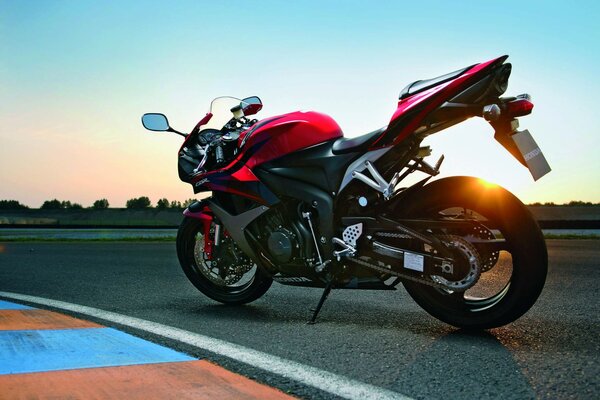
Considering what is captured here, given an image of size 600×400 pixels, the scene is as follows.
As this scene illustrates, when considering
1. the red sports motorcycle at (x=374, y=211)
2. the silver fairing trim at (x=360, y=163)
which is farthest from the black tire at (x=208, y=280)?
the silver fairing trim at (x=360, y=163)

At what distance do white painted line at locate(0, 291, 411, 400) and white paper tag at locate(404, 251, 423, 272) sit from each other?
108 cm

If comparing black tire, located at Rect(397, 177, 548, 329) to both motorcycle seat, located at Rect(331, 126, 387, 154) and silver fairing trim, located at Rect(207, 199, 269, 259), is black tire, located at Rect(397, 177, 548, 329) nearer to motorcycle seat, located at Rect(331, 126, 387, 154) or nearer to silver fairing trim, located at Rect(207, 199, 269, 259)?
motorcycle seat, located at Rect(331, 126, 387, 154)

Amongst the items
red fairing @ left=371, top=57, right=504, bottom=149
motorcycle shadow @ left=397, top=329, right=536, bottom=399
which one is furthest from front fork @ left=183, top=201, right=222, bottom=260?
motorcycle shadow @ left=397, top=329, right=536, bottom=399

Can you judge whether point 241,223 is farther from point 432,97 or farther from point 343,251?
point 432,97

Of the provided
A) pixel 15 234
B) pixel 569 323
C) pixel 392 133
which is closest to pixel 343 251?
pixel 392 133

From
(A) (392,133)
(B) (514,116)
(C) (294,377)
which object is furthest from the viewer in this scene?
(A) (392,133)

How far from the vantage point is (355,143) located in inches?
150

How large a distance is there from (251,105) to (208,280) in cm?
144

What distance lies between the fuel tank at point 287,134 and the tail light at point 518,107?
1.14 m

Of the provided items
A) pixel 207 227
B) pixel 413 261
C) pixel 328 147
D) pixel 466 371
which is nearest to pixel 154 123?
pixel 207 227

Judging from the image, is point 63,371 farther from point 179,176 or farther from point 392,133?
point 179,176

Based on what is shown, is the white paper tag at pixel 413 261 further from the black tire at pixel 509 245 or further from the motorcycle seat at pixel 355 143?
the motorcycle seat at pixel 355 143

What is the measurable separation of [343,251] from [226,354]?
3.73ft

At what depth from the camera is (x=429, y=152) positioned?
3.68 metres
